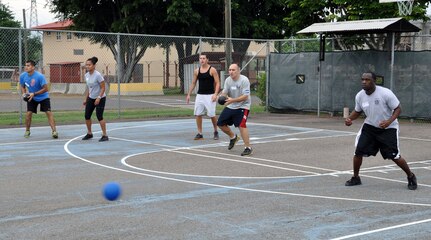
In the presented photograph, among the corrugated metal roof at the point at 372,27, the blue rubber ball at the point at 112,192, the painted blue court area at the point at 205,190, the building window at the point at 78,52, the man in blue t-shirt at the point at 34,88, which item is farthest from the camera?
the building window at the point at 78,52

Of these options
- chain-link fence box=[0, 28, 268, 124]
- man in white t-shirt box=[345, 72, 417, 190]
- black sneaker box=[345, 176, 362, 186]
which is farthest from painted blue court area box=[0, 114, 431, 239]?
chain-link fence box=[0, 28, 268, 124]

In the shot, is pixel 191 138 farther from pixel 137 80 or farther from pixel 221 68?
pixel 137 80

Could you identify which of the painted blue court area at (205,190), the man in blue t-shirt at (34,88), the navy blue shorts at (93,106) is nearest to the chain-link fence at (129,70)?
the man in blue t-shirt at (34,88)

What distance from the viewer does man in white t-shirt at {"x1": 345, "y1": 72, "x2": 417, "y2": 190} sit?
903cm

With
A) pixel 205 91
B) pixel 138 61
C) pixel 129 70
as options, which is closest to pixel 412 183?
pixel 205 91

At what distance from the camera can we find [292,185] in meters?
9.30

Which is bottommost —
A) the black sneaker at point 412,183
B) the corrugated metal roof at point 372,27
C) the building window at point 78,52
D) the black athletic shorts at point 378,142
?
the black sneaker at point 412,183

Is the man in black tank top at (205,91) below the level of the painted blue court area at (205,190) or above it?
above

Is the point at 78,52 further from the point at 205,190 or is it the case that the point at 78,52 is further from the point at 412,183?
the point at 412,183

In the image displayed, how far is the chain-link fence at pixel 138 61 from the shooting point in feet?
72.0

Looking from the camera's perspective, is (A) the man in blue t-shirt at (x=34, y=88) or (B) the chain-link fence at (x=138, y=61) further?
(B) the chain-link fence at (x=138, y=61)

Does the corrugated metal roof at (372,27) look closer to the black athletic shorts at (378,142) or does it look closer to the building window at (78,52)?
the black athletic shorts at (378,142)

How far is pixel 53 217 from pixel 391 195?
14.1 feet

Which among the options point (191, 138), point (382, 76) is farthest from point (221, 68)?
point (191, 138)
